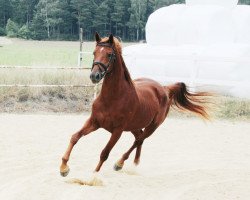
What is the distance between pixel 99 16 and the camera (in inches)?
1847

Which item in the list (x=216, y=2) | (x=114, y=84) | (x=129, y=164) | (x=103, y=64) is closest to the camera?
(x=103, y=64)

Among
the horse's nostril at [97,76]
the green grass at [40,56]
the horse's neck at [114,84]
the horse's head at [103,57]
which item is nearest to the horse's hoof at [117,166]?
the horse's neck at [114,84]

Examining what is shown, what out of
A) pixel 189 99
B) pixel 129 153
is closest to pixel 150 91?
pixel 129 153

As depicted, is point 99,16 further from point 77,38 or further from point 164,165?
point 164,165

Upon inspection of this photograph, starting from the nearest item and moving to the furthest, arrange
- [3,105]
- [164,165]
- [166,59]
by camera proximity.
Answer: [164,165], [3,105], [166,59]

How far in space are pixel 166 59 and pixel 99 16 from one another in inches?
1352

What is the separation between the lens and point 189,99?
6.84 meters

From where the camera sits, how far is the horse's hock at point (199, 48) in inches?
491

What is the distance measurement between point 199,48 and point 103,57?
29.9ft

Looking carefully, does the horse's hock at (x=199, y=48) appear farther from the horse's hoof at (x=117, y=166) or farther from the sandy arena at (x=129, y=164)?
the horse's hoof at (x=117, y=166)

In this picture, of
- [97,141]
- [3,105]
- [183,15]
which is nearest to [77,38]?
[183,15]

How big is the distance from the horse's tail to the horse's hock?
5.17m

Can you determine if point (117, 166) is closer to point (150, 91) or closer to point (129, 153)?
point (129, 153)

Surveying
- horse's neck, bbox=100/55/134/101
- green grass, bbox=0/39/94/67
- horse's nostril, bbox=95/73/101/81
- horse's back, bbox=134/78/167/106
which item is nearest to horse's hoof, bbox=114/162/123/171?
horse's back, bbox=134/78/167/106
